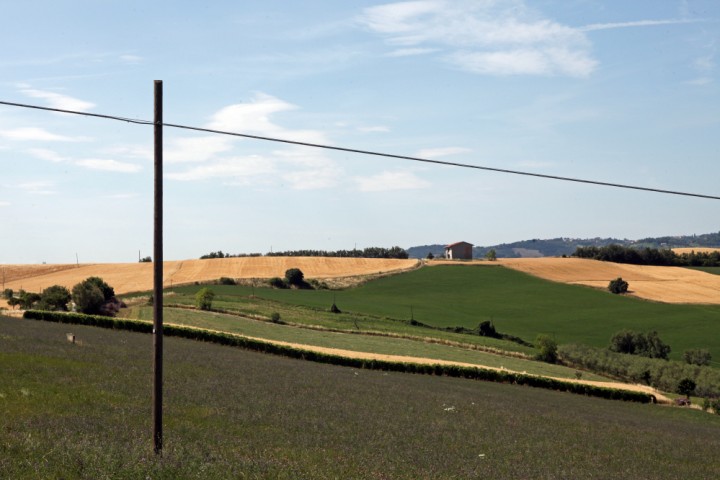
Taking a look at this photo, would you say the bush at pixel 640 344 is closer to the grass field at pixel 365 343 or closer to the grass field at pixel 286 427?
the grass field at pixel 365 343

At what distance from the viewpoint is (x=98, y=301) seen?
7381 centimetres

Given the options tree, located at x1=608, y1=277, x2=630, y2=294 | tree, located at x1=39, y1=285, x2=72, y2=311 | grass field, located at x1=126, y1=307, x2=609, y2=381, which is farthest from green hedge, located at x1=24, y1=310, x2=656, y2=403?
tree, located at x1=608, y1=277, x2=630, y2=294

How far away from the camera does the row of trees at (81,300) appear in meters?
73.1

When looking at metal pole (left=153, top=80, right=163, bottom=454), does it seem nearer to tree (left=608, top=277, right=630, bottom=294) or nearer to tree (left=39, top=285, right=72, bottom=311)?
tree (left=39, top=285, right=72, bottom=311)

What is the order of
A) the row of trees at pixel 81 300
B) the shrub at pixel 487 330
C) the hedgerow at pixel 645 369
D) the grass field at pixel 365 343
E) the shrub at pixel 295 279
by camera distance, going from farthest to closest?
the shrub at pixel 295 279 → the shrub at pixel 487 330 → the row of trees at pixel 81 300 → the hedgerow at pixel 645 369 → the grass field at pixel 365 343

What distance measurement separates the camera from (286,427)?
2339 cm

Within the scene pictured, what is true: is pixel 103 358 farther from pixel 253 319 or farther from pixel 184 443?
pixel 253 319

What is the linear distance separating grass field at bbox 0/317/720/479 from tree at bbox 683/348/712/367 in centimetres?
3441

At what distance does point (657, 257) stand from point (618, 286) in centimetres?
3861

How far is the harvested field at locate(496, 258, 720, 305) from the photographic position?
360ft

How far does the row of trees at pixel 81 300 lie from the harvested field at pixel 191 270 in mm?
20087

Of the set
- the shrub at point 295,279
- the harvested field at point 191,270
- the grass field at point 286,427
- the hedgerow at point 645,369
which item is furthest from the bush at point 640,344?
the harvested field at point 191,270

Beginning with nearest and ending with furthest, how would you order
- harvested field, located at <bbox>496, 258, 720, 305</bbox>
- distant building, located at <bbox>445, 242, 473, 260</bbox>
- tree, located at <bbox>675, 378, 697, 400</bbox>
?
1. tree, located at <bbox>675, 378, 697, 400</bbox>
2. harvested field, located at <bbox>496, 258, 720, 305</bbox>
3. distant building, located at <bbox>445, 242, 473, 260</bbox>

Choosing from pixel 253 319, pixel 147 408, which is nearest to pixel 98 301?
pixel 253 319
